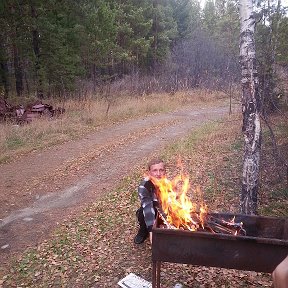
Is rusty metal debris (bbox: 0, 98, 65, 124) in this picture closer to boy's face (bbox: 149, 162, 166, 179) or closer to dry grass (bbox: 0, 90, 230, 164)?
dry grass (bbox: 0, 90, 230, 164)

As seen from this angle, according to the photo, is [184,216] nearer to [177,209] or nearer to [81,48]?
[177,209]

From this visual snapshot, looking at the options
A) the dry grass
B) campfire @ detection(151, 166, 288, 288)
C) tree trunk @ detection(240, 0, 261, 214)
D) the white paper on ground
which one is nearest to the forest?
the dry grass

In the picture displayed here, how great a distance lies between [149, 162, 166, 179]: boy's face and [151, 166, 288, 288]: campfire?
2.09ft

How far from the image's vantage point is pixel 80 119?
14.8 meters

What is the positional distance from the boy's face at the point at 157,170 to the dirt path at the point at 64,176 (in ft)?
8.15

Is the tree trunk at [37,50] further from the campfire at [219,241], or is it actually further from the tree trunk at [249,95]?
the campfire at [219,241]

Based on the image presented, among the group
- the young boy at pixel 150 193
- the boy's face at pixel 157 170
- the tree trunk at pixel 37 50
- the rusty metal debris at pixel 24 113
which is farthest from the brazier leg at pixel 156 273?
the tree trunk at pixel 37 50

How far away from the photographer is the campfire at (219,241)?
347 centimetres

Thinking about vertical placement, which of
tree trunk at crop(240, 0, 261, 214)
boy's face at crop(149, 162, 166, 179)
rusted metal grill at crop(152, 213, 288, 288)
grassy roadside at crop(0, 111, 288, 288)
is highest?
tree trunk at crop(240, 0, 261, 214)

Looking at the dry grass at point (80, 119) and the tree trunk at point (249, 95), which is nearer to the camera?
the tree trunk at point (249, 95)

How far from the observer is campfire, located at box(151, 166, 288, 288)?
3.47 m

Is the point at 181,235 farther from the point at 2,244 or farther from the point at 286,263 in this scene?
the point at 2,244

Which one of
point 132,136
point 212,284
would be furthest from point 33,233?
point 132,136

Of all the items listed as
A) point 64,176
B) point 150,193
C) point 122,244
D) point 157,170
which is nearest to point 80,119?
point 64,176
